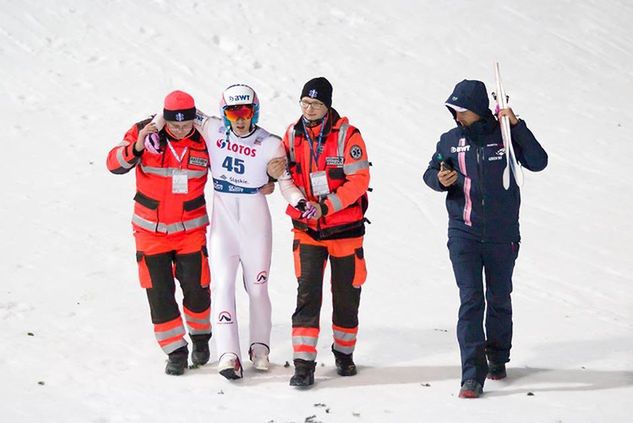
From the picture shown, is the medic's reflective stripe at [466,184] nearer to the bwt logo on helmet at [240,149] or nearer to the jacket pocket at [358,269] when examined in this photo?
the jacket pocket at [358,269]

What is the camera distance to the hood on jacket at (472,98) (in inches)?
288

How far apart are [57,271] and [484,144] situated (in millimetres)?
4591

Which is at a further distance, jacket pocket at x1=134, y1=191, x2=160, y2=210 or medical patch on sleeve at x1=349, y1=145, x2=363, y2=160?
jacket pocket at x1=134, y1=191, x2=160, y2=210

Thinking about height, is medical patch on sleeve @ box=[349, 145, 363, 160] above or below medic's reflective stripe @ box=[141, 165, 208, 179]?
above

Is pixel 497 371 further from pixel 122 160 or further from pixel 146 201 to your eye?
pixel 122 160

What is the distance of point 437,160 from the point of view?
294 inches

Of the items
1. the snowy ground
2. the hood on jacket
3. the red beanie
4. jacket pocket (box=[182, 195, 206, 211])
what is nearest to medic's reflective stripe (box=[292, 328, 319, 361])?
the snowy ground

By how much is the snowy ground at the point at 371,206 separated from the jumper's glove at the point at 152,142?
1598mm

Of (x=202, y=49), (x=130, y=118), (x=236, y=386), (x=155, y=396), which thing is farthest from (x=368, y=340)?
(x=202, y=49)

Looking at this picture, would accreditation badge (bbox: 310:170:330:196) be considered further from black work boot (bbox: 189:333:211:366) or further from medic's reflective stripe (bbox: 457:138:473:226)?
black work boot (bbox: 189:333:211:366)

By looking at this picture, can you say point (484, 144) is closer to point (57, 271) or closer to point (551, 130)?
point (57, 271)

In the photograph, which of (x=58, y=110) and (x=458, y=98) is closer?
(x=458, y=98)

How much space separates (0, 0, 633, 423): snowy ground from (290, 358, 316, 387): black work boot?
0.09 m

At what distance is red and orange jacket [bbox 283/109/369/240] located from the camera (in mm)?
7625
